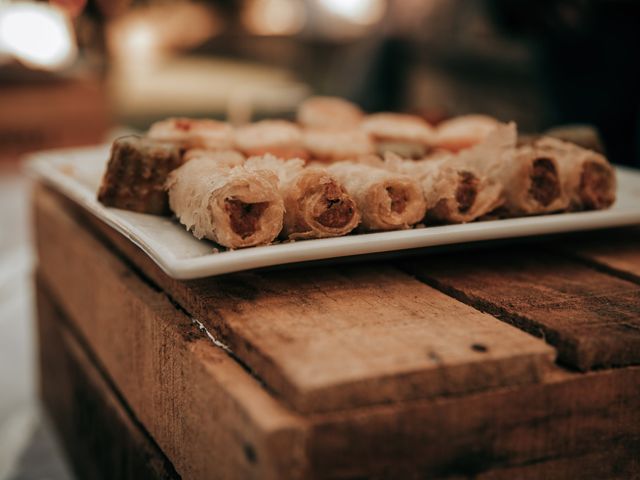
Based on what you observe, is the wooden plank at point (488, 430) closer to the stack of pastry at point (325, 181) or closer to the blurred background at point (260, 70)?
the stack of pastry at point (325, 181)

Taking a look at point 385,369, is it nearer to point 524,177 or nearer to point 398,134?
point 524,177

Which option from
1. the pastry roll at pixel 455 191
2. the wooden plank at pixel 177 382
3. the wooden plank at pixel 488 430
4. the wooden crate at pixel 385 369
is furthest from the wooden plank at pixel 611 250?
the wooden plank at pixel 177 382

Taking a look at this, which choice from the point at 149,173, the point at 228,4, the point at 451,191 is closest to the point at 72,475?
the point at 149,173

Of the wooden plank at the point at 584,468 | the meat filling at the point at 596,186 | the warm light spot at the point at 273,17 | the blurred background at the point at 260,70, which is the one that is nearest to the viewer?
the wooden plank at the point at 584,468

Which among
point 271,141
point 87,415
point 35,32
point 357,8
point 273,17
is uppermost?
point 273,17

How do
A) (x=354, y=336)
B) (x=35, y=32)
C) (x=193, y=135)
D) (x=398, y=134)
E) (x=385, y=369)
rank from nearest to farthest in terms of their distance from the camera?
(x=385, y=369), (x=354, y=336), (x=193, y=135), (x=398, y=134), (x=35, y=32)

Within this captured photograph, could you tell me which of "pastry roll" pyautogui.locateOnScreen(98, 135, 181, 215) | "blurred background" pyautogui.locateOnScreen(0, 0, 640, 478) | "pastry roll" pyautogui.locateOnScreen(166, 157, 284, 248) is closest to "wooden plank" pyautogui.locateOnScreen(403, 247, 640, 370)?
"pastry roll" pyautogui.locateOnScreen(166, 157, 284, 248)

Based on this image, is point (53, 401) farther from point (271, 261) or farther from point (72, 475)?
point (271, 261)

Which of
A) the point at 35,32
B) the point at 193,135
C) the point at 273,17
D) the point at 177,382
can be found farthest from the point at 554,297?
the point at 273,17
